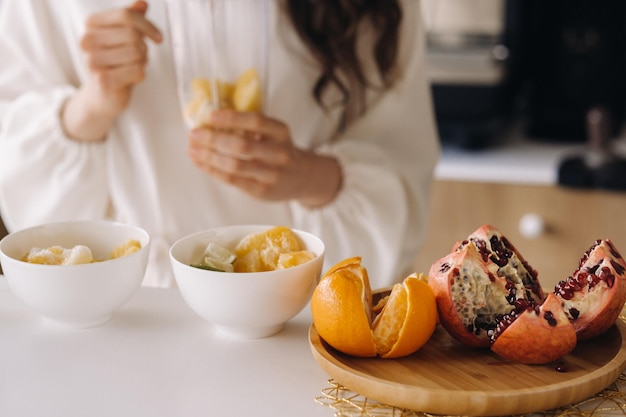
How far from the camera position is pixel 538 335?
0.62 m

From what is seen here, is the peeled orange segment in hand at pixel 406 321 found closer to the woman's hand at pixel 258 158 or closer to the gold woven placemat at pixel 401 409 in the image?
the gold woven placemat at pixel 401 409

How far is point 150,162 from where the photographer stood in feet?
4.09

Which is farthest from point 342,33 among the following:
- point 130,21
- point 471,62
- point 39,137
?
point 471,62

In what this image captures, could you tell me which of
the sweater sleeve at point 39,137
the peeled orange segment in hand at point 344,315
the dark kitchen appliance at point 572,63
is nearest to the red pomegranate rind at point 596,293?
the peeled orange segment in hand at point 344,315

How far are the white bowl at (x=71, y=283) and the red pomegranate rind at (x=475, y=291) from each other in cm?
28

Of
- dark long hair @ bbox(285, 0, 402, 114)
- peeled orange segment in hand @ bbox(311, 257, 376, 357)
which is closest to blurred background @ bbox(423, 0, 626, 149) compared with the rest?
dark long hair @ bbox(285, 0, 402, 114)

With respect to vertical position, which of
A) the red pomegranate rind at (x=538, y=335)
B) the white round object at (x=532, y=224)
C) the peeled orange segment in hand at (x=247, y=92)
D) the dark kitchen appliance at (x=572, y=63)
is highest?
the peeled orange segment in hand at (x=247, y=92)

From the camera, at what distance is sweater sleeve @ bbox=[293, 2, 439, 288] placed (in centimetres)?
127

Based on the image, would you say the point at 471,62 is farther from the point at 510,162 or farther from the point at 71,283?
the point at 71,283

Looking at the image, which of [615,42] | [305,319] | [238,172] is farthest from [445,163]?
[305,319]

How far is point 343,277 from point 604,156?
1.56 metres

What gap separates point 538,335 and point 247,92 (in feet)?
1.89

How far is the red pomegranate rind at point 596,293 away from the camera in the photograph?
65cm

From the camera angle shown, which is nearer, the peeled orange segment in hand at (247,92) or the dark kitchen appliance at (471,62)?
the peeled orange segment in hand at (247,92)
